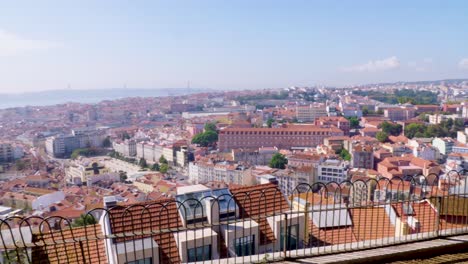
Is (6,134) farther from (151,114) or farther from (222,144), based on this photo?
(222,144)

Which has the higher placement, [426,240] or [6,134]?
[426,240]

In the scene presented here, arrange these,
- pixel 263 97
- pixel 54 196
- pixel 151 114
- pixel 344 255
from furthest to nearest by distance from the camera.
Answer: pixel 263 97, pixel 151 114, pixel 54 196, pixel 344 255

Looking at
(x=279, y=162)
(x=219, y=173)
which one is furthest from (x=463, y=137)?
(x=219, y=173)

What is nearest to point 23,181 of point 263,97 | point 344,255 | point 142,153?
point 142,153

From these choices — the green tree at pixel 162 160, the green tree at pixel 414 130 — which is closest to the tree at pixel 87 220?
the green tree at pixel 162 160

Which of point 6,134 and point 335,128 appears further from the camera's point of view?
point 6,134

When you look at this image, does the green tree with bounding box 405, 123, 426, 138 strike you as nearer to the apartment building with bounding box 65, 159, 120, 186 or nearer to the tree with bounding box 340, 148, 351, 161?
the tree with bounding box 340, 148, 351, 161

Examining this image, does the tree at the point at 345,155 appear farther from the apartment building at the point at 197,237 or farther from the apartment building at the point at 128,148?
the apartment building at the point at 197,237

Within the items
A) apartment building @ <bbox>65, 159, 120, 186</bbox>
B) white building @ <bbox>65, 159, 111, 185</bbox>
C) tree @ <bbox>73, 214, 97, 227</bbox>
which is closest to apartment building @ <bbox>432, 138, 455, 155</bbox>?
apartment building @ <bbox>65, 159, 120, 186</bbox>

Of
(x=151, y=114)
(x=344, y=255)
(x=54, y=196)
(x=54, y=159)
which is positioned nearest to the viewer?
(x=344, y=255)

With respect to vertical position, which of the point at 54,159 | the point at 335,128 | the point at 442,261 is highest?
the point at 442,261
